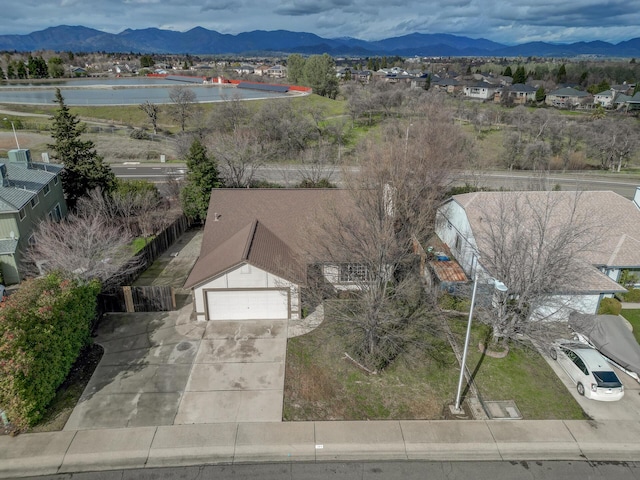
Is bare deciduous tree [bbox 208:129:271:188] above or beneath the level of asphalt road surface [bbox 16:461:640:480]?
above

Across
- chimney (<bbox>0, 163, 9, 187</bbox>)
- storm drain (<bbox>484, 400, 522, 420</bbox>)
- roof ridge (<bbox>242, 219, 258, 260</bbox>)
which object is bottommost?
storm drain (<bbox>484, 400, 522, 420</bbox>)

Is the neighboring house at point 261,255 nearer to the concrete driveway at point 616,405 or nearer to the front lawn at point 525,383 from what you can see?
the front lawn at point 525,383

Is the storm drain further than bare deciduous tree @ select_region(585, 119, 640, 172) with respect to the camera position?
No

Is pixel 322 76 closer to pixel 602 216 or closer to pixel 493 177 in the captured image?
pixel 493 177

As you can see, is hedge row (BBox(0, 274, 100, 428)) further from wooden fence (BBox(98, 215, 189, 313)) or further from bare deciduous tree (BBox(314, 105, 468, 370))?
bare deciduous tree (BBox(314, 105, 468, 370))

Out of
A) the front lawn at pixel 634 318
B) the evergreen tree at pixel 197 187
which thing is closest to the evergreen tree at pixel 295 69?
the evergreen tree at pixel 197 187

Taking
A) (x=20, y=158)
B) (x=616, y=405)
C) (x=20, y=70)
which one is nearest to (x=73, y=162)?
(x=20, y=158)

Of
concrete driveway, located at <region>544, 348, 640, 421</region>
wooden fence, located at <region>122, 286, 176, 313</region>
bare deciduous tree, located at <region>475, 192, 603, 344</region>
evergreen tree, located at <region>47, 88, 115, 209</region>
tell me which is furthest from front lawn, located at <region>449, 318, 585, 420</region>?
evergreen tree, located at <region>47, 88, 115, 209</region>
